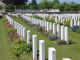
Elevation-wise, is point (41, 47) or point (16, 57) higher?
point (41, 47)

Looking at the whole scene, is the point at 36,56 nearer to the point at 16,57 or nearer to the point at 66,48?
the point at 16,57

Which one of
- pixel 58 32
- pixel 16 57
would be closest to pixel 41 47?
pixel 16 57

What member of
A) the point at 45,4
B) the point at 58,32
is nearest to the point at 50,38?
the point at 58,32

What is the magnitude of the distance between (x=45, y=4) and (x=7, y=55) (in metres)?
77.9

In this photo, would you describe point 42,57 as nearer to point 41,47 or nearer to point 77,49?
point 41,47

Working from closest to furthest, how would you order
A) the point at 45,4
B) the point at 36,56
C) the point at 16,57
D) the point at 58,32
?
the point at 36,56 → the point at 16,57 → the point at 58,32 → the point at 45,4

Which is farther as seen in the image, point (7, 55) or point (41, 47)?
point (7, 55)

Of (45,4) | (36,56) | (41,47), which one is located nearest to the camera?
(41,47)

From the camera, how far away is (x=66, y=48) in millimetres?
15078

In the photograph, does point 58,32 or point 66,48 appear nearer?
point 66,48

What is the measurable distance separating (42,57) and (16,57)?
3514mm

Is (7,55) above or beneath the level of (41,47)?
beneath

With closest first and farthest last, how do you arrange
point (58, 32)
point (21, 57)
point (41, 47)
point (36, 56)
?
point (41, 47) → point (36, 56) → point (21, 57) → point (58, 32)

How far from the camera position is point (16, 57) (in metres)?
13.1
